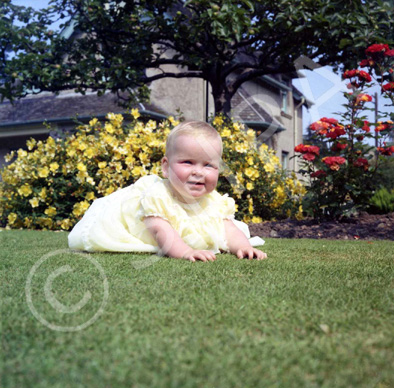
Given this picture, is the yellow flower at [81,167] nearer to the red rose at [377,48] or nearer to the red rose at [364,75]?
the red rose at [364,75]

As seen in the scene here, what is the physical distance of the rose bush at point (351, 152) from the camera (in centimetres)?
529

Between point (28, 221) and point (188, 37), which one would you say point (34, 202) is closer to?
point (28, 221)

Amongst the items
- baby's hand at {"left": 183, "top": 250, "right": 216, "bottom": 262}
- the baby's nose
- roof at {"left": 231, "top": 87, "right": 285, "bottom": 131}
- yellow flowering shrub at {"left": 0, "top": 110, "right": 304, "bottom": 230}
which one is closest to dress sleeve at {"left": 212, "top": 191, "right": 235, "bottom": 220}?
the baby's nose

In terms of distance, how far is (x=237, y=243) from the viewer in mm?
2949

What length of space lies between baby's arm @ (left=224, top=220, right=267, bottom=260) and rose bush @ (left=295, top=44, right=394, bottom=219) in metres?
2.65

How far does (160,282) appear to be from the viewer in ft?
5.92

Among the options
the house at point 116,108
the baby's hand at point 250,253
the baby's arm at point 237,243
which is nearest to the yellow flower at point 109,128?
the baby's arm at point 237,243

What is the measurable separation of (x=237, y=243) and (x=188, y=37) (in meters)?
5.30

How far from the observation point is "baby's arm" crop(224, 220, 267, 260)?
→ 8.97 ft

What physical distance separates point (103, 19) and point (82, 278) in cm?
699

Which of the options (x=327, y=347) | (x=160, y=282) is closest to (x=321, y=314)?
(x=327, y=347)

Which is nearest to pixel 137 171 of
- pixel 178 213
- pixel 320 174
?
pixel 320 174

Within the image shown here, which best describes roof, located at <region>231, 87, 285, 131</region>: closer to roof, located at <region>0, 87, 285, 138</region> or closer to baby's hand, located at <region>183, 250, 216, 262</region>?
roof, located at <region>0, 87, 285, 138</region>

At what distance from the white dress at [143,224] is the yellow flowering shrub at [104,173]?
239cm
